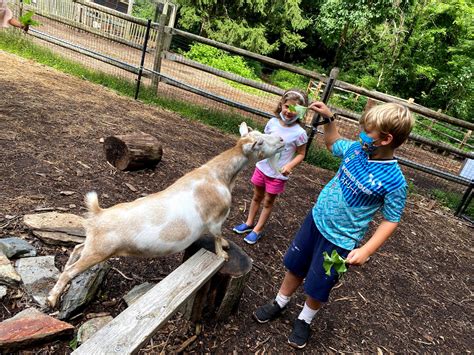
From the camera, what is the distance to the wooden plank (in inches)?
69.9

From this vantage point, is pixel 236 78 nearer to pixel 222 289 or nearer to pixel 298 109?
pixel 298 109

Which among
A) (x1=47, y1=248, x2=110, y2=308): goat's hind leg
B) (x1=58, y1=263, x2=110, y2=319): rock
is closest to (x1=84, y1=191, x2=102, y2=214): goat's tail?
(x1=47, y1=248, x2=110, y2=308): goat's hind leg

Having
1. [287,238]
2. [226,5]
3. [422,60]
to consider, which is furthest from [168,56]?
[422,60]

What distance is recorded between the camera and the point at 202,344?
2.60 metres

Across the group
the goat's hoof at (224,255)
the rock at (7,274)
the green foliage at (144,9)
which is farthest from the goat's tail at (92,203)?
the green foliage at (144,9)

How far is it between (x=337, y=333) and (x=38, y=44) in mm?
10243

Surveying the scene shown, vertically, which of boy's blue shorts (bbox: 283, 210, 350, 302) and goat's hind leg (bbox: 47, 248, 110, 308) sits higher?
boy's blue shorts (bbox: 283, 210, 350, 302)

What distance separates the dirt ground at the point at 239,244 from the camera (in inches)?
112

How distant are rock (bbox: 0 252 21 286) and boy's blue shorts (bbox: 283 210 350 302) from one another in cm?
194

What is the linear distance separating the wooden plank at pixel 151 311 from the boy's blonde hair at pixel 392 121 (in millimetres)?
1378

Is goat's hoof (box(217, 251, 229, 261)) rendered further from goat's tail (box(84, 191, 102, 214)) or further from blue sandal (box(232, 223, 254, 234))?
blue sandal (box(232, 223, 254, 234))

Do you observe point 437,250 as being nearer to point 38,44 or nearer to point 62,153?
point 62,153

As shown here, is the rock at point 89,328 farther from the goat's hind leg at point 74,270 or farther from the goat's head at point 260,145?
the goat's head at point 260,145

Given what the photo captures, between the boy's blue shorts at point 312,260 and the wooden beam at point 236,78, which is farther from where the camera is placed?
the wooden beam at point 236,78
